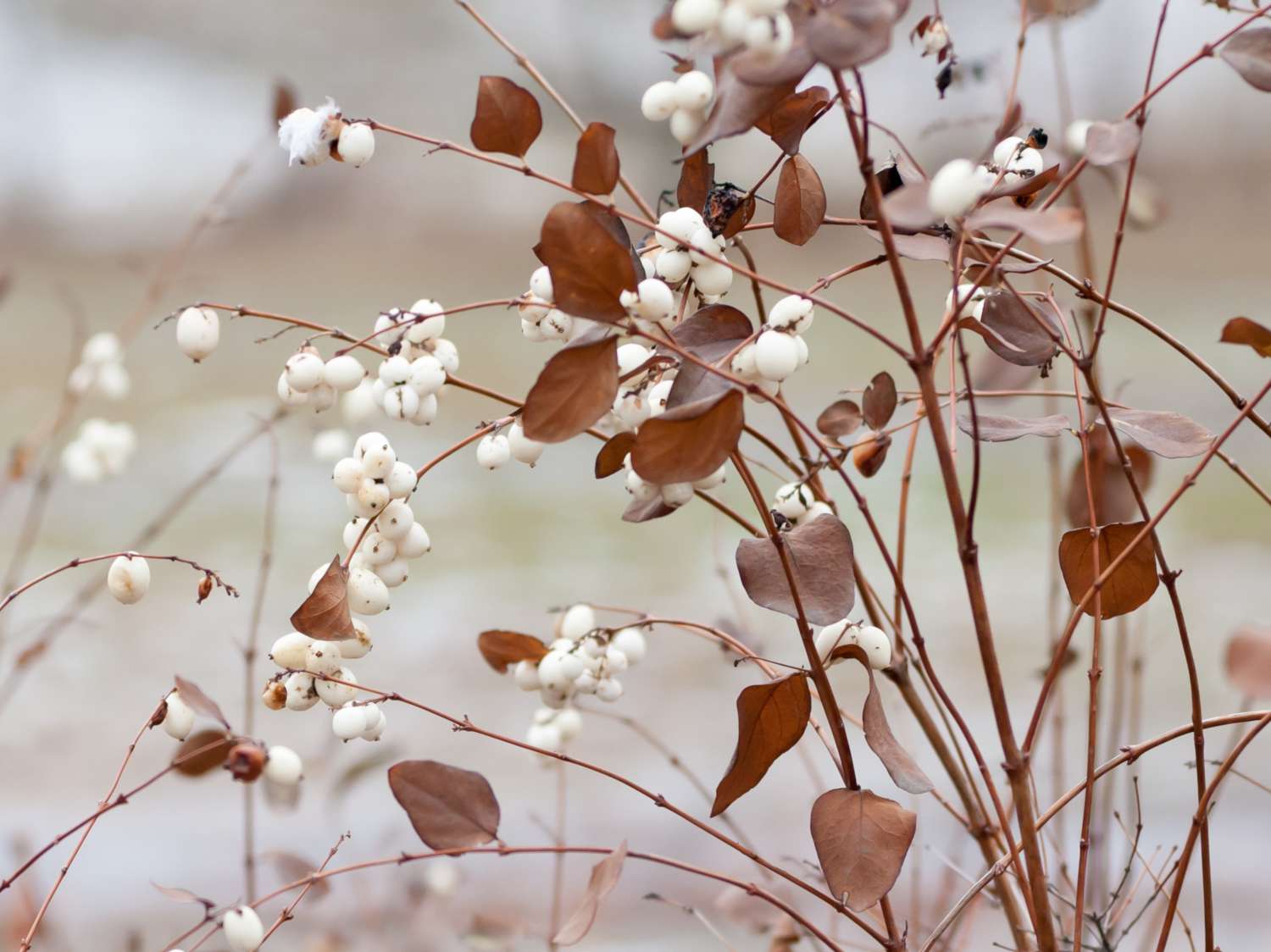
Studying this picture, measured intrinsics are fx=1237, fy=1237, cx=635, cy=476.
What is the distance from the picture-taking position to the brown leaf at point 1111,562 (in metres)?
0.33

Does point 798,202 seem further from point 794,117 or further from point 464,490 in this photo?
point 464,490

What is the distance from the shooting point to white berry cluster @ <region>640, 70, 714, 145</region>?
282mm

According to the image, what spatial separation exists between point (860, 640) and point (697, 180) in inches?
5.1

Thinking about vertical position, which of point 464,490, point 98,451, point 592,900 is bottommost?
point 592,900

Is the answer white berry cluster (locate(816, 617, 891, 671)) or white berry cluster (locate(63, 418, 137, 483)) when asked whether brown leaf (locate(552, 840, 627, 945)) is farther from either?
white berry cluster (locate(63, 418, 137, 483))

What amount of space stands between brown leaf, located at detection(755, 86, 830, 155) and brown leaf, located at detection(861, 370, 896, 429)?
6cm

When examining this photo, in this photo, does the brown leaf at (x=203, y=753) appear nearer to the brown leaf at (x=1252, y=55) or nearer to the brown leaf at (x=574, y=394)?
the brown leaf at (x=574, y=394)

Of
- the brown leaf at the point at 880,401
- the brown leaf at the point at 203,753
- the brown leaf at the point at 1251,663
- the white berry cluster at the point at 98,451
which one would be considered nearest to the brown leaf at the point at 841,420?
the brown leaf at the point at 880,401

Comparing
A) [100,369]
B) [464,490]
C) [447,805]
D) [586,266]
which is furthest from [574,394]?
[464,490]

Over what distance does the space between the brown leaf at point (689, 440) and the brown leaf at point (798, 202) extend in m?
0.09

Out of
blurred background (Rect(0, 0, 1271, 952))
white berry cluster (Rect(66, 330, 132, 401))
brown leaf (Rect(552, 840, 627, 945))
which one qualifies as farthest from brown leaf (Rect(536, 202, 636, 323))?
white berry cluster (Rect(66, 330, 132, 401))

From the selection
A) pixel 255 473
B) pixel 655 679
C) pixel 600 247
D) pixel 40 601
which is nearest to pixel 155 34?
pixel 255 473

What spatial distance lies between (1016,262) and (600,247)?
22cm

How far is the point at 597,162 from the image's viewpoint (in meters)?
0.28
